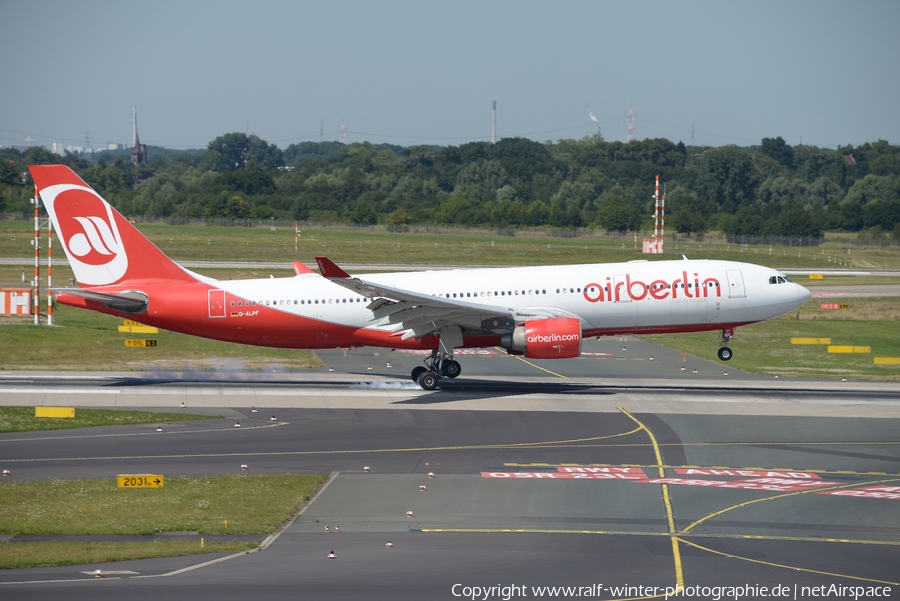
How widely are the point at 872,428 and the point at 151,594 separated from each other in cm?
2584

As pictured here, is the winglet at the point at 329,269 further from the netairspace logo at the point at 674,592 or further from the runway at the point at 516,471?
the netairspace logo at the point at 674,592

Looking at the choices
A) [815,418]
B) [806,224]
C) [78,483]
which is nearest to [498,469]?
[78,483]

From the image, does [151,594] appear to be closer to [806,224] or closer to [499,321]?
[499,321]

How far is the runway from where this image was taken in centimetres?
1791

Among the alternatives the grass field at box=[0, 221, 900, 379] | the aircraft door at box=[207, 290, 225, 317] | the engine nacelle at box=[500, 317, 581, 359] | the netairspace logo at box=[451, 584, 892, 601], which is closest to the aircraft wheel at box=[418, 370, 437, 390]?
the engine nacelle at box=[500, 317, 581, 359]

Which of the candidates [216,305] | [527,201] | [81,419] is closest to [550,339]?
[216,305]

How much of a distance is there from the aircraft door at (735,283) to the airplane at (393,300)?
4 cm

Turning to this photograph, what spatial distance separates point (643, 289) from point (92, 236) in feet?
73.3

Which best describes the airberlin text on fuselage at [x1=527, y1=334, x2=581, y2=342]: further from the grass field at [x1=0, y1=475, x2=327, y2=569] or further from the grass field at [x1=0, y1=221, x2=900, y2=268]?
the grass field at [x1=0, y1=221, x2=900, y2=268]

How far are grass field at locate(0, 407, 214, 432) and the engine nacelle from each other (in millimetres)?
12284

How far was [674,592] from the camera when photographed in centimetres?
1698

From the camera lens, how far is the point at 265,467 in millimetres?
26953

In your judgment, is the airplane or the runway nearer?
the runway

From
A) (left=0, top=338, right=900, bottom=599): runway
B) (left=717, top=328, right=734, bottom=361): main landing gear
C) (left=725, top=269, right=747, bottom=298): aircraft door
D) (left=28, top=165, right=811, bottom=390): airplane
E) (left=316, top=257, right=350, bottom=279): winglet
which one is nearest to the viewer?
(left=0, top=338, right=900, bottom=599): runway
